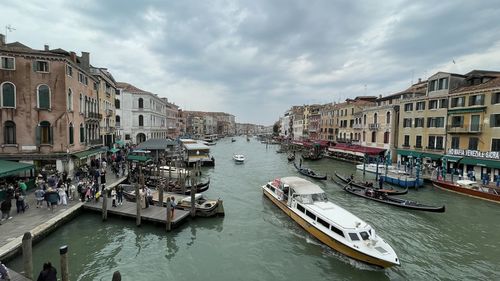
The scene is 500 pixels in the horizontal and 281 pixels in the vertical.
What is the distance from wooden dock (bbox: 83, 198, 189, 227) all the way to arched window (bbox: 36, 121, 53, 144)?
27.7 ft

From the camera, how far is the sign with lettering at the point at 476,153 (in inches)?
1043

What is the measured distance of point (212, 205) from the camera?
18609 mm

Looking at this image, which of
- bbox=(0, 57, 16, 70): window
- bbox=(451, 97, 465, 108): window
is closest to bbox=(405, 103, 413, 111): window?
bbox=(451, 97, 465, 108): window

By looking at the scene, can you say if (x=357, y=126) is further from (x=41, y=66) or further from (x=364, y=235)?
(x=41, y=66)

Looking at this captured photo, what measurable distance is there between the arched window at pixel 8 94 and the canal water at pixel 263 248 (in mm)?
11767

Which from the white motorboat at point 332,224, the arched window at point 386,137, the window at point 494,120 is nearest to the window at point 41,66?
the white motorboat at point 332,224

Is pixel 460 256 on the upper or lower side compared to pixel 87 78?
lower

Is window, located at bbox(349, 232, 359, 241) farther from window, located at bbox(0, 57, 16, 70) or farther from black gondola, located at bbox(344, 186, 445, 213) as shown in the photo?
window, located at bbox(0, 57, 16, 70)

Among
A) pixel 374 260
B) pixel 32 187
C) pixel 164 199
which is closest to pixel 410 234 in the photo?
pixel 374 260

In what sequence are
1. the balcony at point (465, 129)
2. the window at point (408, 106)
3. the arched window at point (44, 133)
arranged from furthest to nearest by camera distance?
1. the window at point (408, 106)
2. the balcony at point (465, 129)
3. the arched window at point (44, 133)

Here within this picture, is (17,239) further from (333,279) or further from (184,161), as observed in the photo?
(184,161)

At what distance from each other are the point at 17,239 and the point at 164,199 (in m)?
9.18

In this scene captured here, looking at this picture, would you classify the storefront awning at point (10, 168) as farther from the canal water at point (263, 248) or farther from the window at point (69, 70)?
the window at point (69, 70)

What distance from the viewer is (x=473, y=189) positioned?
24203 mm
